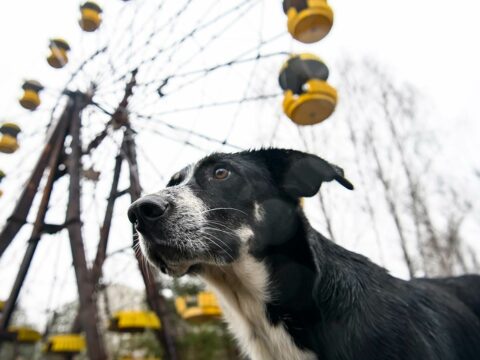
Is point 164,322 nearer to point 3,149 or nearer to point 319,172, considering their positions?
point 319,172

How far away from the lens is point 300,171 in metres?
2.55

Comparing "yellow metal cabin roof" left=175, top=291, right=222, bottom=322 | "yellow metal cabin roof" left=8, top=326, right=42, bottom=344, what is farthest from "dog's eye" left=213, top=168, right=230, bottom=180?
"yellow metal cabin roof" left=8, top=326, right=42, bottom=344

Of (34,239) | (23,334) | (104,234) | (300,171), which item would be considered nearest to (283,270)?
(300,171)

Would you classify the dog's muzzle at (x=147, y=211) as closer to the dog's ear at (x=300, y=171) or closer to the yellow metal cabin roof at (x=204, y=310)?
the dog's ear at (x=300, y=171)

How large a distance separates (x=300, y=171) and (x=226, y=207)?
585mm

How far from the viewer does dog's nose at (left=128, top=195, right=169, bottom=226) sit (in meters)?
1.91

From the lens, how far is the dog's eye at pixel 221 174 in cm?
239

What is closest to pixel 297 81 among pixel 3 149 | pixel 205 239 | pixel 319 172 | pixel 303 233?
pixel 319 172

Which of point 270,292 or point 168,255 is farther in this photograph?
point 270,292

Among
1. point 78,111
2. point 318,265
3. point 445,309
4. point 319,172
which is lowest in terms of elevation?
point 445,309

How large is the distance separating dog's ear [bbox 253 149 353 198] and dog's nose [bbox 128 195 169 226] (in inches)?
35.1

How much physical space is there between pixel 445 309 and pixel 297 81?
228 centimetres

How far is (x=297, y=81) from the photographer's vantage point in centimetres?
374

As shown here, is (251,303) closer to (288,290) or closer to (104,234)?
(288,290)
